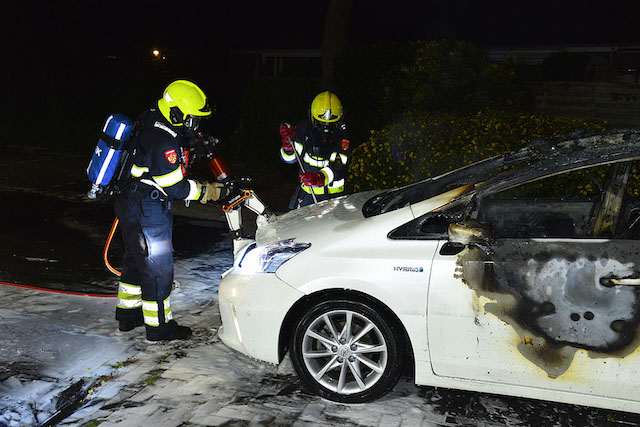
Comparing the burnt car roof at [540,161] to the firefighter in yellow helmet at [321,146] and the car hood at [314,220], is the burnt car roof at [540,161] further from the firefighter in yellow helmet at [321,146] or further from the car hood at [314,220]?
the firefighter in yellow helmet at [321,146]

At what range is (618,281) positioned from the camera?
3.35 metres

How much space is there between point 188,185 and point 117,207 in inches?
22.8

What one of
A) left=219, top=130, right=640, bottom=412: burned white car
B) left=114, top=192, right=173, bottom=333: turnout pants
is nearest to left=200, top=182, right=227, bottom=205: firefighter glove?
left=114, top=192, right=173, bottom=333: turnout pants

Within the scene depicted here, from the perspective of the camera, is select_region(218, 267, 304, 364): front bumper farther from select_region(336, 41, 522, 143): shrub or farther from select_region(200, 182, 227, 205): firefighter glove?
select_region(336, 41, 522, 143): shrub

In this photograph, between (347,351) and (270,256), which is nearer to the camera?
(347,351)

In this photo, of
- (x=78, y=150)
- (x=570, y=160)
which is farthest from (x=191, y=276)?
(x=78, y=150)

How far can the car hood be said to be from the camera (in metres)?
4.13

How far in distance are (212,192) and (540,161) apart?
2.43 metres

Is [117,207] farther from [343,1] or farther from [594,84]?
[594,84]

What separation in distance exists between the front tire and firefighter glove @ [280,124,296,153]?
270 cm

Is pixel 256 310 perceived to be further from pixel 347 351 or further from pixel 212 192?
pixel 212 192

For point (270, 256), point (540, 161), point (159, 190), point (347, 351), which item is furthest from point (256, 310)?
point (540, 161)

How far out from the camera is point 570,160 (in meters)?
3.58

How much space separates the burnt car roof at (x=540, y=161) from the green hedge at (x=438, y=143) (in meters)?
3.68
